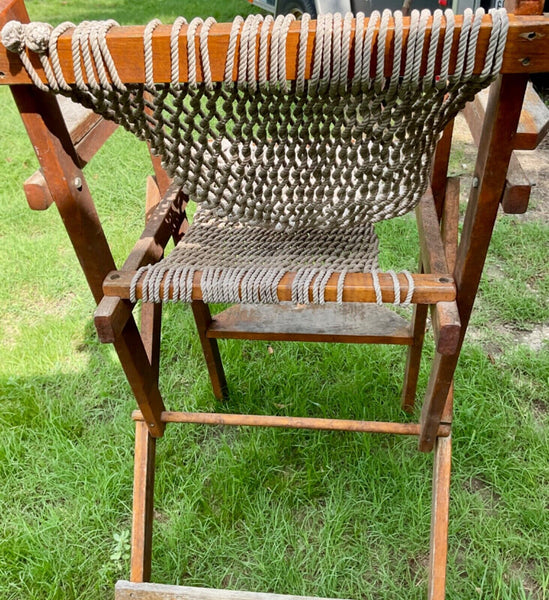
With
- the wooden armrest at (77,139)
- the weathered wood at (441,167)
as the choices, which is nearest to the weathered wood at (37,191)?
the wooden armrest at (77,139)

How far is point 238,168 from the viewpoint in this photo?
970 mm

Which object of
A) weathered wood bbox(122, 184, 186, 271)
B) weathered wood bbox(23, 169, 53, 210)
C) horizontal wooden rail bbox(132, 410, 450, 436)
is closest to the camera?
weathered wood bbox(23, 169, 53, 210)

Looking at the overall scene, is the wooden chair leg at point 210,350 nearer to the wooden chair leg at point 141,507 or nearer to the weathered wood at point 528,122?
the wooden chair leg at point 141,507

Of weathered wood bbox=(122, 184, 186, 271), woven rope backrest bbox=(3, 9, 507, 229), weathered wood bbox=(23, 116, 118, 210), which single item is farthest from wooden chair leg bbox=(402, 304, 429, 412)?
weathered wood bbox=(23, 116, 118, 210)

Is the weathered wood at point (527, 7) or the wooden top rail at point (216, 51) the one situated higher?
the weathered wood at point (527, 7)

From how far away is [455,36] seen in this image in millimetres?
696

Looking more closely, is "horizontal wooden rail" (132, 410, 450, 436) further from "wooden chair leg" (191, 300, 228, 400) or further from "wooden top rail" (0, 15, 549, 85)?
"wooden top rail" (0, 15, 549, 85)

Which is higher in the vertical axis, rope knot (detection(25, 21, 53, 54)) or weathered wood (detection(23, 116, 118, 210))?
rope knot (detection(25, 21, 53, 54))

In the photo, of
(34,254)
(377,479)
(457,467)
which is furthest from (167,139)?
(34,254)

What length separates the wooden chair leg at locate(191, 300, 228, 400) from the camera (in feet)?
5.28

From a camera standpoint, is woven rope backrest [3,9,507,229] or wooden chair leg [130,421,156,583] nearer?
woven rope backrest [3,9,507,229]

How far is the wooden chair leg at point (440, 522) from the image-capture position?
1.25m

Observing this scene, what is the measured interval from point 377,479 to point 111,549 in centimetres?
78

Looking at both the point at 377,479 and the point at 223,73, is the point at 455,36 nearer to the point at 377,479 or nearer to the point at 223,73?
the point at 223,73
